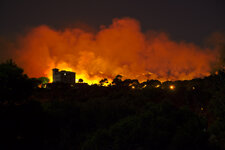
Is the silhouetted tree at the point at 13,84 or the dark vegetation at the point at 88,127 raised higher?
the silhouetted tree at the point at 13,84

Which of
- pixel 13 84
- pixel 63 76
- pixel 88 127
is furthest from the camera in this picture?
pixel 63 76

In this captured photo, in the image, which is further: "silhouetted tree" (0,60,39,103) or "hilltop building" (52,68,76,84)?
"hilltop building" (52,68,76,84)

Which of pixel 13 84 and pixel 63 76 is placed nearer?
pixel 13 84

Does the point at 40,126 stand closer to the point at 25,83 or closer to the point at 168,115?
the point at 25,83

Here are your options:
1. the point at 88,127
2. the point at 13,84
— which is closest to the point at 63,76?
the point at 88,127

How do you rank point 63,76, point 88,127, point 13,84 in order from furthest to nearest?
point 63,76 → point 88,127 → point 13,84

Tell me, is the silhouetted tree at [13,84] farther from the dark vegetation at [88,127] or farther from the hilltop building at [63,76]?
the hilltop building at [63,76]

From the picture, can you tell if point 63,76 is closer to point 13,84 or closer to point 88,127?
point 88,127

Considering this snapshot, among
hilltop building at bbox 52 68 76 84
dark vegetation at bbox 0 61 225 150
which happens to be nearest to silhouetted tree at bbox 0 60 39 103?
dark vegetation at bbox 0 61 225 150

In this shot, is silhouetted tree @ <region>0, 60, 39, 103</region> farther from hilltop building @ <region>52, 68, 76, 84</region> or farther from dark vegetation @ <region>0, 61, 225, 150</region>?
hilltop building @ <region>52, 68, 76, 84</region>

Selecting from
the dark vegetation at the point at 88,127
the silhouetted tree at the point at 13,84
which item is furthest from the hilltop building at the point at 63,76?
the silhouetted tree at the point at 13,84

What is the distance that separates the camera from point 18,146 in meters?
12.2

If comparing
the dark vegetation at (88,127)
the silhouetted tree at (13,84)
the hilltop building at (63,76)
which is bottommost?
the dark vegetation at (88,127)

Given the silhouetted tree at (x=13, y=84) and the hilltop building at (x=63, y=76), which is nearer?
the silhouetted tree at (x=13, y=84)
